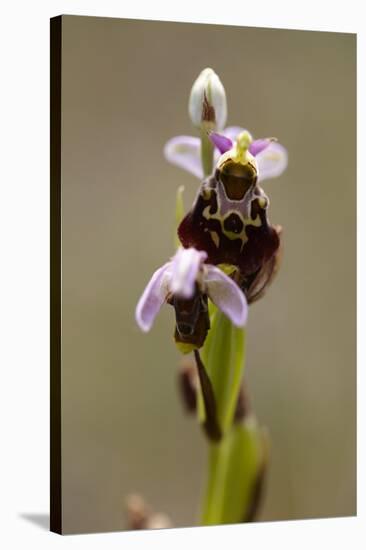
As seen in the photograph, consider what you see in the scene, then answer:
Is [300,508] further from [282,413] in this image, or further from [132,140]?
[132,140]

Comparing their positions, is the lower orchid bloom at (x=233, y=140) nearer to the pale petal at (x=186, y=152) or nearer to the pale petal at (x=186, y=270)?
the pale petal at (x=186, y=152)

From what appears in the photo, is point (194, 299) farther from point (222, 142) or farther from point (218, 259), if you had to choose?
point (222, 142)

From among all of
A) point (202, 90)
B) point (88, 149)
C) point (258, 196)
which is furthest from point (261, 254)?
point (88, 149)

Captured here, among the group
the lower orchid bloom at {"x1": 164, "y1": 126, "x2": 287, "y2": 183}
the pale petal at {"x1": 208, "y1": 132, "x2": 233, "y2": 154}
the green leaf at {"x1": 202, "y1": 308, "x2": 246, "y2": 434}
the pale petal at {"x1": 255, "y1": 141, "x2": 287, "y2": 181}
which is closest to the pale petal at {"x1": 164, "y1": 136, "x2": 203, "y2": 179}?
the lower orchid bloom at {"x1": 164, "y1": 126, "x2": 287, "y2": 183}

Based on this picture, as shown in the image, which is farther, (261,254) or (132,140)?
(132,140)

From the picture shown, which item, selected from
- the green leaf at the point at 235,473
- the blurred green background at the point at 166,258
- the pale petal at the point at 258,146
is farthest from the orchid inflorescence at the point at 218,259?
the blurred green background at the point at 166,258

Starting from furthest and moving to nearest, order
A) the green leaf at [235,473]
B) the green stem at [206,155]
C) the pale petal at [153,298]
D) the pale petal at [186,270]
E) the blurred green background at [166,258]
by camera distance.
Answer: the blurred green background at [166,258] → the green leaf at [235,473] → the green stem at [206,155] → the pale petal at [153,298] → the pale petal at [186,270]
